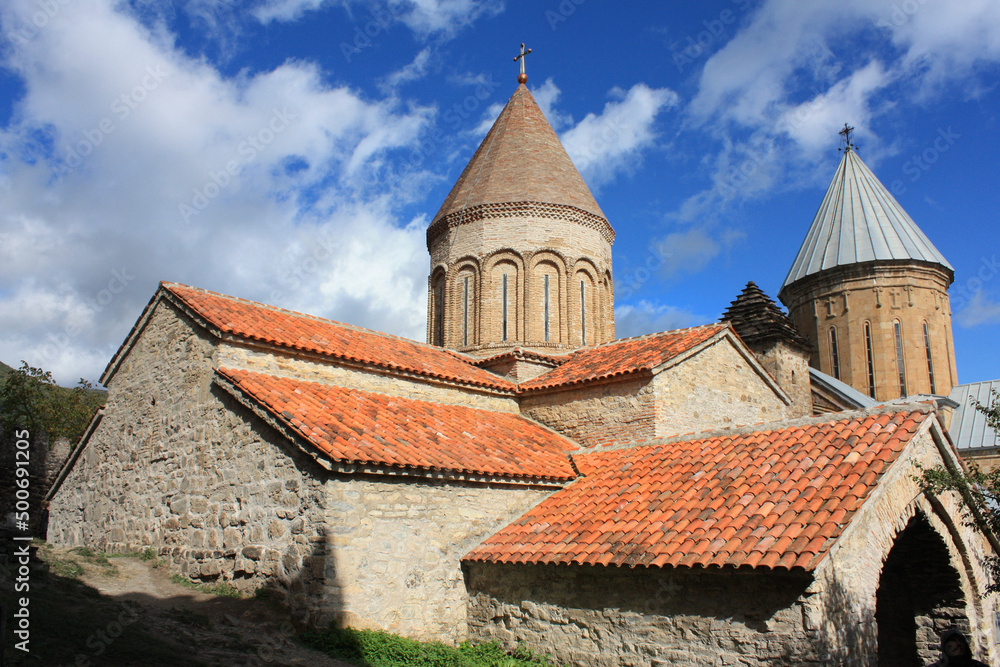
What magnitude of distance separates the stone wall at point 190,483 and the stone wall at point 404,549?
26cm

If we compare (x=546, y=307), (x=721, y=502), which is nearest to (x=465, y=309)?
(x=546, y=307)

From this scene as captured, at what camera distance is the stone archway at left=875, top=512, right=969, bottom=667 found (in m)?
7.52

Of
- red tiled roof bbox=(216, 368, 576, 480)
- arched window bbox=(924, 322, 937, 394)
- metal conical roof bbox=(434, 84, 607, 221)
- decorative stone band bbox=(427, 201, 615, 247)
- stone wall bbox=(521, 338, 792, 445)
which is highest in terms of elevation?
metal conical roof bbox=(434, 84, 607, 221)

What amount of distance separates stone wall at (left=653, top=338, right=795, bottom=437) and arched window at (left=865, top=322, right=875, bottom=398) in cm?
1369

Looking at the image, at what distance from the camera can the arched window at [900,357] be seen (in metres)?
24.3

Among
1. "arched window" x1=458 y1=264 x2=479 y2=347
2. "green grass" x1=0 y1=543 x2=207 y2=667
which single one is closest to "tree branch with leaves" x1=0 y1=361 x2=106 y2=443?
"arched window" x1=458 y1=264 x2=479 y2=347

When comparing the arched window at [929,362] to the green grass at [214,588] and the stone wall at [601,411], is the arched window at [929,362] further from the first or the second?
the green grass at [214,588]

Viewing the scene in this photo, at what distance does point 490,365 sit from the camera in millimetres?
13453

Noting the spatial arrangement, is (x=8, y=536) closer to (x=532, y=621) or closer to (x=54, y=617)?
(x=54, y=617)

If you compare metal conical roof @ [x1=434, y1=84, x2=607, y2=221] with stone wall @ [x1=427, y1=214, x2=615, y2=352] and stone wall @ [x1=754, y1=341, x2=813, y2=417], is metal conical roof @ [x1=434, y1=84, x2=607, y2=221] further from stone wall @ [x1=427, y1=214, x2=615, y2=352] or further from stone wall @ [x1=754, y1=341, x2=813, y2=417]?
stone wall @ [x1=754, y1=341, x2=813, y2=417]

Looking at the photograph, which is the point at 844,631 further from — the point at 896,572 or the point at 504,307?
the point at 504,307

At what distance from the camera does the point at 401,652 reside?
697cm

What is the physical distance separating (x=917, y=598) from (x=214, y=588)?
27.0ft

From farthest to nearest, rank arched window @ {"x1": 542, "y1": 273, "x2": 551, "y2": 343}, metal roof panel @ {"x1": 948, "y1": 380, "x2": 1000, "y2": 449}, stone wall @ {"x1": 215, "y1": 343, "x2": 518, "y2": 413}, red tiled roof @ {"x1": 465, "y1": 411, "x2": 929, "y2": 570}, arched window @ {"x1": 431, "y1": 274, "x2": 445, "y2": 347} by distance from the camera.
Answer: metal roof panel @ {"x1": 948, "y1": 380, "x2": 1000, "y2": 449}, arched window @ {"x1": 431, "y1": 274, "x2": 445, "y2": 347}, arched window @ {"x1": 542, "y1": 273, "x2": 551, "y2": 343}, stone wall @ {"x1": 215, "y1": 343, "x2": 518, "y2": 413}, red tiled roof @ {"x1": 465, "y1": 411, "x2": 929, "y2": 570}
